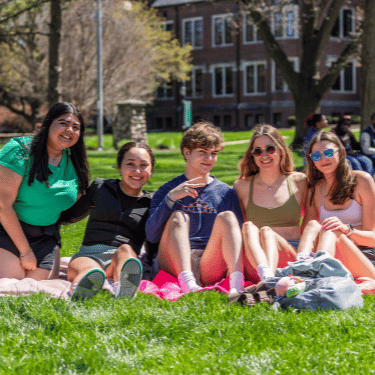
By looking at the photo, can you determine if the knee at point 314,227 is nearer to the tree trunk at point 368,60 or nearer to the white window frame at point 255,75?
the tree trunk at point 368,60

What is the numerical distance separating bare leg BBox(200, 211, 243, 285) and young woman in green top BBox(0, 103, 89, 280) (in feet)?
3.84

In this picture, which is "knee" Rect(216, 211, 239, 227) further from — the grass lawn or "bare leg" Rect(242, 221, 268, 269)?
the grass lawn

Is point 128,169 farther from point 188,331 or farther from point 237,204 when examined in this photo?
point 188,331

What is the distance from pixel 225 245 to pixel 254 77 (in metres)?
31.8

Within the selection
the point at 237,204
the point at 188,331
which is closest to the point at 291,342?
the point at 188,331

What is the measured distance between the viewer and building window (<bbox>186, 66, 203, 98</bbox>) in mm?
37406

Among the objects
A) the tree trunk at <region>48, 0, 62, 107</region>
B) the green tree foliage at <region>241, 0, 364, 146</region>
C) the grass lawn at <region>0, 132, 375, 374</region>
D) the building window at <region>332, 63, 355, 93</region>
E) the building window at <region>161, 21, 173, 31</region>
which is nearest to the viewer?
the grass lawn at <region>0, 132, 375, 374</region>

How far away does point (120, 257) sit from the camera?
4.25 m

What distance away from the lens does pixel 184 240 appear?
14.2 feet

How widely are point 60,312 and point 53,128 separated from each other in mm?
1504

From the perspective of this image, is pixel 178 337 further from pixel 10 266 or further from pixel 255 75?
pixel 255 75

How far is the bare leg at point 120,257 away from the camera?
13.7ft

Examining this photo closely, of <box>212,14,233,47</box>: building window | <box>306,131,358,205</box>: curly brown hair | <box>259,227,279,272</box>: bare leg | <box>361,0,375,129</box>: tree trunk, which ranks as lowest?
<box>259,227,279,272</box>: bare leg

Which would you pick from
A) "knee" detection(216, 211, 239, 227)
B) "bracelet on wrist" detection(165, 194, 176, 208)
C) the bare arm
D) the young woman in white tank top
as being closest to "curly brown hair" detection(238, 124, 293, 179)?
the young woman in white tank top
